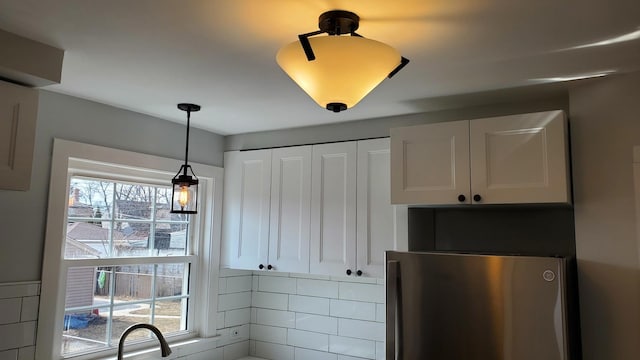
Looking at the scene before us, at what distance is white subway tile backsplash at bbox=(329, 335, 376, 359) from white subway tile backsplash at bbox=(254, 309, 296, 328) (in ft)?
1.12

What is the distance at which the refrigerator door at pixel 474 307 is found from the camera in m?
1.82

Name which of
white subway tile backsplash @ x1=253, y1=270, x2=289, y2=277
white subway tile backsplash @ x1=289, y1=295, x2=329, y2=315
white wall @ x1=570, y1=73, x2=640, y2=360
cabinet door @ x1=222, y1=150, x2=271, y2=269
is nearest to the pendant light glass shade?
cabinet door @ x1=222, y1=150, x2=271, y2=269

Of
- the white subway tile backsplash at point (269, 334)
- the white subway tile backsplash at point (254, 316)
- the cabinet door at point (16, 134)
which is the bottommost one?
the white subway tile backsplash at point (269, 334)

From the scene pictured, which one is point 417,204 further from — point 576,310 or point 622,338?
point 622,338

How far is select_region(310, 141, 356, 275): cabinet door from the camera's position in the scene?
2738mm

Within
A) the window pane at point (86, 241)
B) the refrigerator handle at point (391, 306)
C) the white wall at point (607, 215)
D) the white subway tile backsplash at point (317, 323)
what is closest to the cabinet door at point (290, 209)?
the white subway tile backsplash at point (317, 323)

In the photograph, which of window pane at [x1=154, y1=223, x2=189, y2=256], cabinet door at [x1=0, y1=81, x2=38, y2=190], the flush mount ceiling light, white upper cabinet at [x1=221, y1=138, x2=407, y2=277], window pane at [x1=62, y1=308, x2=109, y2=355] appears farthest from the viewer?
window pane at [x1=154, y1=223, x2=189, y2=256]

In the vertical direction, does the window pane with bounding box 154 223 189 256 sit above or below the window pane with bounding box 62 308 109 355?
above

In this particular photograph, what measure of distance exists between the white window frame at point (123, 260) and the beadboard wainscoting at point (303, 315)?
149 mm

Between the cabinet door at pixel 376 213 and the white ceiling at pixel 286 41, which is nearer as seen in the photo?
the white ceiling at pixel 286 41

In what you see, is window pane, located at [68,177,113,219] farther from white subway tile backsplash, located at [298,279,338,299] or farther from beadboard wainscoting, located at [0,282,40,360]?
white subway tile backsplash, located at [298,279,338,299]

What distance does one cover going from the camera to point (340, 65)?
1.33 meters

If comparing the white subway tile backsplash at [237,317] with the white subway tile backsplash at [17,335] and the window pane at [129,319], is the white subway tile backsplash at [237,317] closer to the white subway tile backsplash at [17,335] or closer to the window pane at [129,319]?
the window pane at [129,319]

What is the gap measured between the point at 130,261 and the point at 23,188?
3.47ft
